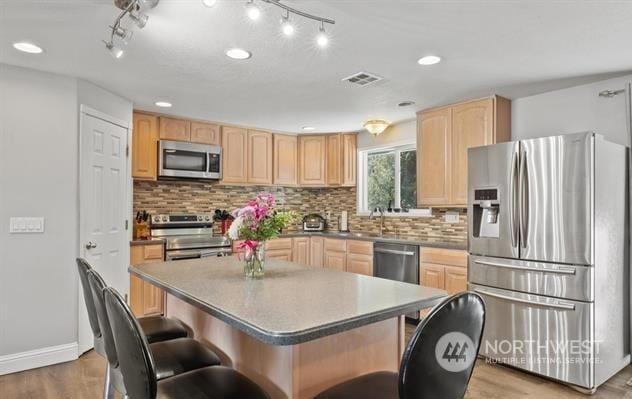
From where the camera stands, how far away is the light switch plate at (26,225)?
2.91 metres

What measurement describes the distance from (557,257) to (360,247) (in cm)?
225

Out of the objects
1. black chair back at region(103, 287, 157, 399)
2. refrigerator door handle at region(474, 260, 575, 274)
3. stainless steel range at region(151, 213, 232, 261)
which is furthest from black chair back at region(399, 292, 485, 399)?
stainless steel range at region(151, 213, 232, 261)

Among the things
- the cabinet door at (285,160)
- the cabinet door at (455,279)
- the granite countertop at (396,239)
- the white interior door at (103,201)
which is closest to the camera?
the white interior door at (103,201)

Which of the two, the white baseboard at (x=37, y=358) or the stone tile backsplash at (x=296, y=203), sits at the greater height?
the stone tile backsplash at (x=296, y=203)

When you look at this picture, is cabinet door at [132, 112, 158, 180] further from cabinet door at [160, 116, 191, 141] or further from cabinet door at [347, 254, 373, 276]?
cabinet door at [347, 254, 373, 276]

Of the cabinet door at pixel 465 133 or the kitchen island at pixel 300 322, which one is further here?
the cabinet door at pixel 465 133

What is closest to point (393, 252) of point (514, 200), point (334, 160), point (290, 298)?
point (514, 200)

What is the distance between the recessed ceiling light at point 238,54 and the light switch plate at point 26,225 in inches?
76.9

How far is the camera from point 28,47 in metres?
2.56

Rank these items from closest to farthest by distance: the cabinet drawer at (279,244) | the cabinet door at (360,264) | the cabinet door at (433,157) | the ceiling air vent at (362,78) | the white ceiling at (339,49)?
the white ceiling at (339,49)
the ceiling air vent at (362,78)
the cabinet door at (433,157)
the cabinet door at (360,264)
the cabinet drawer at (279,244)

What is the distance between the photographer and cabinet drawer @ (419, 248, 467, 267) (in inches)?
141

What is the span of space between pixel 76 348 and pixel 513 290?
343 cm

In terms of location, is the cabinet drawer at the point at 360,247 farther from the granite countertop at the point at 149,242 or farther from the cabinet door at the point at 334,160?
the granite countertop at the point at 149,242

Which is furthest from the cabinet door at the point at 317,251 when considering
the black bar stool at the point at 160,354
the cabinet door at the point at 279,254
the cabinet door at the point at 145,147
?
the black bar stool at the point at 160,354
